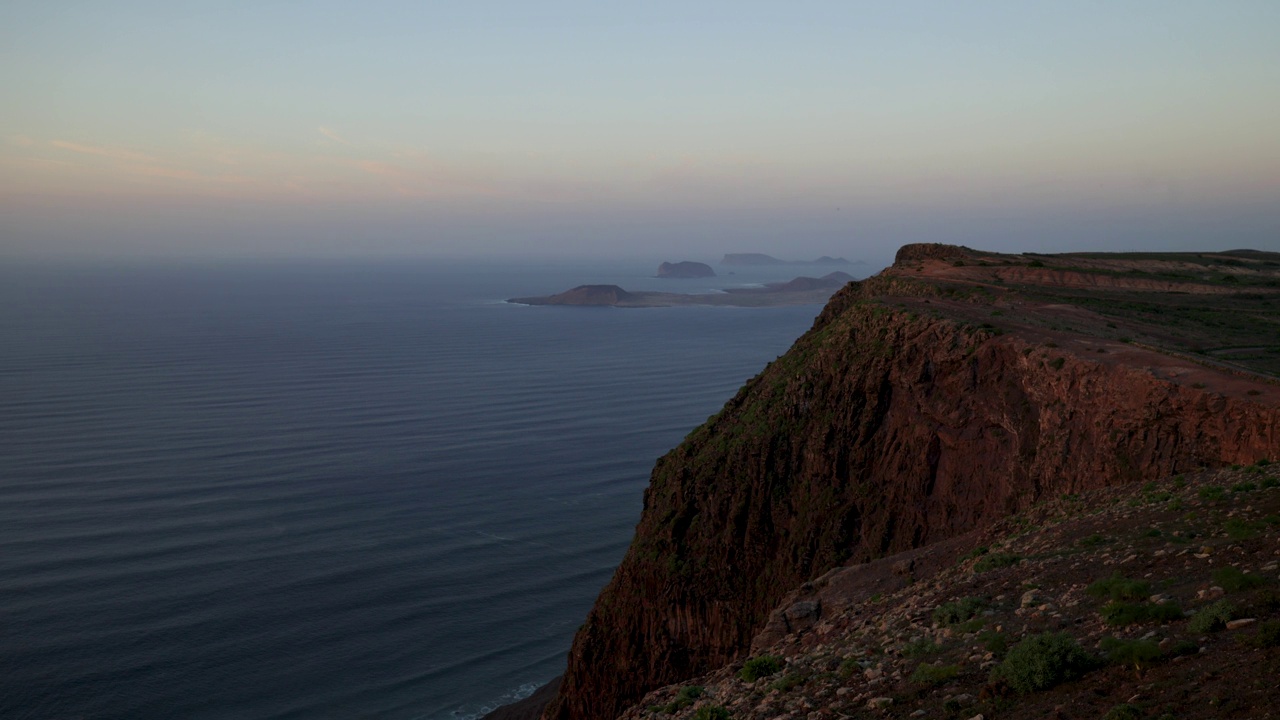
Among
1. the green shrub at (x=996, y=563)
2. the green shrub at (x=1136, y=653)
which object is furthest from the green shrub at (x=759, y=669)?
the green shrub at (x=1136, y=653)

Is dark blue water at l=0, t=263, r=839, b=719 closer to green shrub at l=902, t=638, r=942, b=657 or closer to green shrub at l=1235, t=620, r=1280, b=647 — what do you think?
green shrub at l=902, t=638, r=942, b=657

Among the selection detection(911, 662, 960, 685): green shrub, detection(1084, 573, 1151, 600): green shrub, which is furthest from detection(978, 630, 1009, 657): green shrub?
detection(1084, 573, 1151, 600): green shrub

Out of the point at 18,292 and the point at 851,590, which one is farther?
the point at 18,292

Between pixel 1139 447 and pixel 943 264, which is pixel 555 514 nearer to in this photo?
pixel 943 264

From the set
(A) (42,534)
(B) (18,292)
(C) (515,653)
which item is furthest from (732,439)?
(B) (18,292)

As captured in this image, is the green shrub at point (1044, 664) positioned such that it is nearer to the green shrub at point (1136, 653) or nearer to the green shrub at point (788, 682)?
the green shrub at point (1136, 653)

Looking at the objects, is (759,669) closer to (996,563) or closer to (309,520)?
(996,563)
